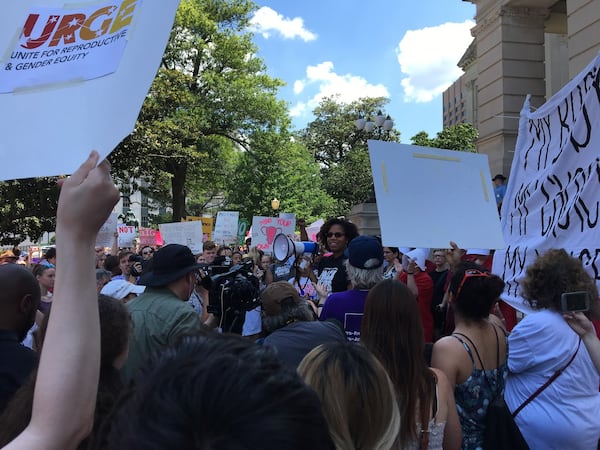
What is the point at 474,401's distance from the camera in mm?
2830

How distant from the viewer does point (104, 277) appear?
6.01 meters

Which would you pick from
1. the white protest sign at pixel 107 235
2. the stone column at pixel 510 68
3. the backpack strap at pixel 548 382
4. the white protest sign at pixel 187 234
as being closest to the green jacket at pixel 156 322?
the backpack strap at pixel 548 382

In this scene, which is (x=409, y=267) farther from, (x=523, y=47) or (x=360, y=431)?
(x=523, y=47)

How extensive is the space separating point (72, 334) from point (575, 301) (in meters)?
2.76

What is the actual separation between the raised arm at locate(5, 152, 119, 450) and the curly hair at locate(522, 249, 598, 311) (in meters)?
2.72

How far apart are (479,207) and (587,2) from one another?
1025 centimetres

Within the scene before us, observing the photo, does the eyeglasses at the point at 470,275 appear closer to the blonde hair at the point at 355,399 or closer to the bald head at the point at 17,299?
the blonde hair at the point at 355,399

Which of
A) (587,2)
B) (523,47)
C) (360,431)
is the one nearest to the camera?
(360,431)

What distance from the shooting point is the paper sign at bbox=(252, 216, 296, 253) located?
1253 centimetres

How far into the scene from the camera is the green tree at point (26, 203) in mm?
18594

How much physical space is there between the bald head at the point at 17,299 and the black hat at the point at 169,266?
0.89 meters

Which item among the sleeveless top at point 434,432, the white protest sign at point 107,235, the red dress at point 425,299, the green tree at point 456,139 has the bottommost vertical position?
the sleeveless top at point 434,432

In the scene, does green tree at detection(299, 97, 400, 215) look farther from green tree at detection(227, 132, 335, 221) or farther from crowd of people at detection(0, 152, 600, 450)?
crowd of people at detection(0, 152, 600, 450)

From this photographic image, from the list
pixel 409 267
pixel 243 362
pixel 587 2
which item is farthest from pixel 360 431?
pixel 587 2
